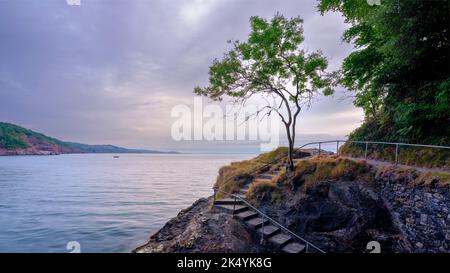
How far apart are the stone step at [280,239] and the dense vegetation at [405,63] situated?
7.95 metres

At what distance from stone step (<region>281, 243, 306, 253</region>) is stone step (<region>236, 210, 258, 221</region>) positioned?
2186 millimetres

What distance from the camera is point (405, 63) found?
8.91 m

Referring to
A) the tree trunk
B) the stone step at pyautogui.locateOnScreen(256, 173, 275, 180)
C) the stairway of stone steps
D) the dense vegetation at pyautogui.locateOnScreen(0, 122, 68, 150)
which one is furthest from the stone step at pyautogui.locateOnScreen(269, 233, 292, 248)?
the dense vegetation at pyautogui.locateOnScreen(0, 122, 68, 150)

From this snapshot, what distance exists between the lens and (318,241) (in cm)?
895

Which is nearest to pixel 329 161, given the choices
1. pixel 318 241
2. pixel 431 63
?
pixel 318 241

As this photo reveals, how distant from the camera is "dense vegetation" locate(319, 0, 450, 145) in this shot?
7.81 m

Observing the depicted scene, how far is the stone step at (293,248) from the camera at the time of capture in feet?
26.6

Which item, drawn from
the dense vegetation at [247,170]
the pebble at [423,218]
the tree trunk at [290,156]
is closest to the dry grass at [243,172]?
the dense vegetation at [247,170]

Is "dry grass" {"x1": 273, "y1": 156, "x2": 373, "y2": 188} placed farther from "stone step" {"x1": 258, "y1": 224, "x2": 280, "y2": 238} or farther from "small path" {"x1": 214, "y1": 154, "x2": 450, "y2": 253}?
"stone step" {"x1": 258, "y1": 224, "x2": 280, "y2": 238}
